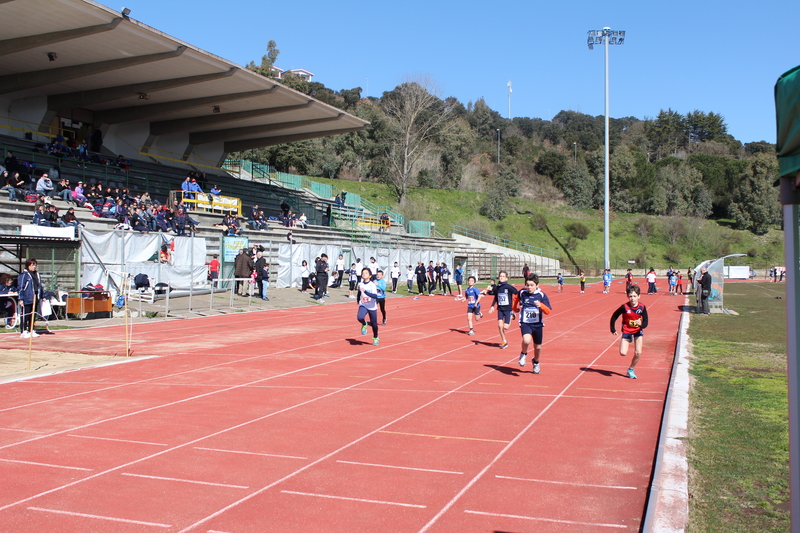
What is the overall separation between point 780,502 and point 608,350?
9619mm

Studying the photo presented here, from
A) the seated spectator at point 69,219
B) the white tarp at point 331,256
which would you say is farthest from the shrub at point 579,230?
the seated spectator at point 69,219

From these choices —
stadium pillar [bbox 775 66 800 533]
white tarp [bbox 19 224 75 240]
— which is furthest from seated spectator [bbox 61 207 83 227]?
stadium pillar [bbox 775 66 800 533]

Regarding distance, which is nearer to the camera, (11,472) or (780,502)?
(780,502)

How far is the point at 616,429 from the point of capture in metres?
8.04

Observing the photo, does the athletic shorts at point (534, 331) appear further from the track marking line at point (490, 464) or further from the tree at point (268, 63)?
the tree at point (268, 63)

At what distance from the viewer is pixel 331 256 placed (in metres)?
35.8

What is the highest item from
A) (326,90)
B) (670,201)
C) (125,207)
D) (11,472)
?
(326,90)

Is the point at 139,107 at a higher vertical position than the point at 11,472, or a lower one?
higher

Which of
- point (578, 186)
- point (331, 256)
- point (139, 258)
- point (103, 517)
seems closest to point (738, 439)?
point (103, 517)

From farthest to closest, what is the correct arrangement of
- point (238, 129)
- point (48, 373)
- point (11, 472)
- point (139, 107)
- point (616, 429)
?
1. point (238, 129)
2. point (139, 107)
3. point (48, 373)
4. point (616, 429)
5. point (11, 472)

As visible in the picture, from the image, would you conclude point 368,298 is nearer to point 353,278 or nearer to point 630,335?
point 630,335

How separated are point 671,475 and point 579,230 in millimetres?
66513

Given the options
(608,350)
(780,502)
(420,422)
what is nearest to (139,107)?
(608,350)

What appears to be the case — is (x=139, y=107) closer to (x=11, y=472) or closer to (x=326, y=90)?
(x=11, y=472)
